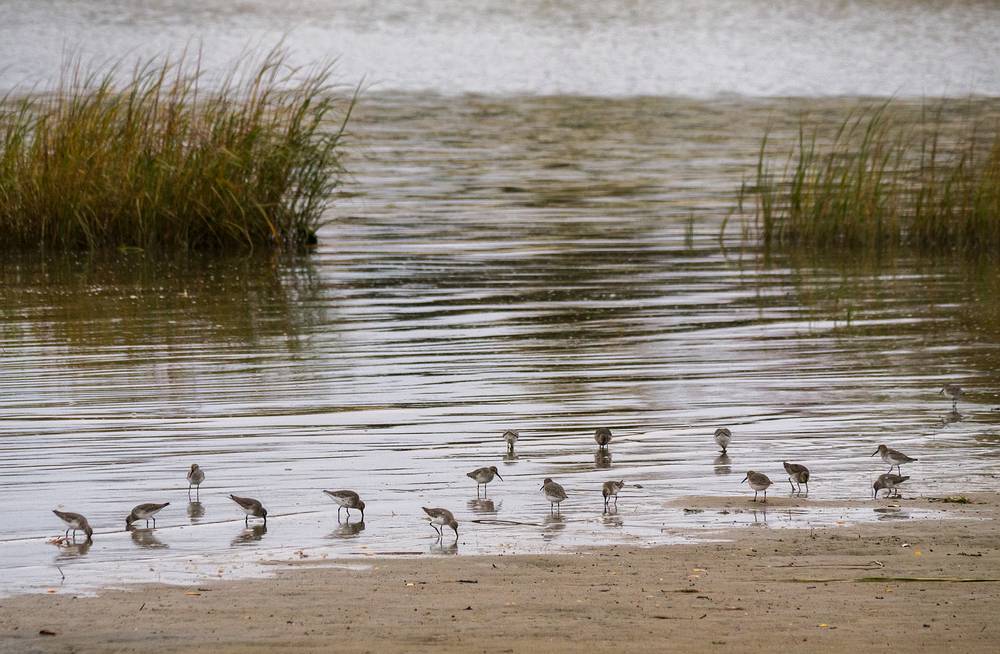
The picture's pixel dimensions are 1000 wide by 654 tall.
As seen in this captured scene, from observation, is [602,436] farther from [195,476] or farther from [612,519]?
[195,476]

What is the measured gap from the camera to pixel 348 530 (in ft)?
24.5

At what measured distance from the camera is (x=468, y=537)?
736 cm

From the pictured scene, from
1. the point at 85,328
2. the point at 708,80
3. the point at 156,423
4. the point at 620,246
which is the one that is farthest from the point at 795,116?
the point at 156,423

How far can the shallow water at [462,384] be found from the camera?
7680 millimetres

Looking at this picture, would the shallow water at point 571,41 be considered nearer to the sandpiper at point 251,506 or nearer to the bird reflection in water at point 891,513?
the sandpiper at point 251,506

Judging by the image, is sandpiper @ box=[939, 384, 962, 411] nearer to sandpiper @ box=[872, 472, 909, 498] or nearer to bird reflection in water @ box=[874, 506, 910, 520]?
sandpiper @ box=[872, 472, 909, 498]

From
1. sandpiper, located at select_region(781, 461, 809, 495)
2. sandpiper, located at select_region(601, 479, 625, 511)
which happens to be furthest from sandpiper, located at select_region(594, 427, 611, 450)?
sandpiper, located at select_region(781, 461, 809, 495)

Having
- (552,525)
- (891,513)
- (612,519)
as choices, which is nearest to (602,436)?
(612,519)

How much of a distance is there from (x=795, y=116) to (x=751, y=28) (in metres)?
35.8

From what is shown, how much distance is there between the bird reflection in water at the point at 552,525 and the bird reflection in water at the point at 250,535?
1317mm

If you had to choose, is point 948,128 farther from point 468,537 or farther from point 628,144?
point 468,537

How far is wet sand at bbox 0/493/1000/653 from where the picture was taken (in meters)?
5.91

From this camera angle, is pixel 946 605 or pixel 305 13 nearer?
pixel 946 605

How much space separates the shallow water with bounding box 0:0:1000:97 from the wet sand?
33.2 meters
